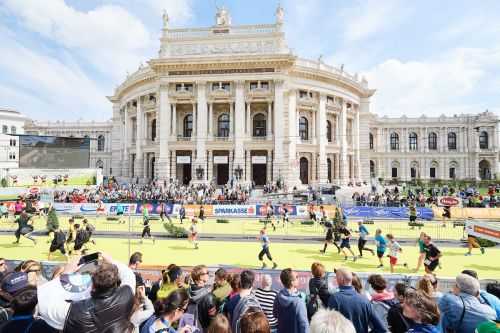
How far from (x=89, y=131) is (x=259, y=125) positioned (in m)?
53.3

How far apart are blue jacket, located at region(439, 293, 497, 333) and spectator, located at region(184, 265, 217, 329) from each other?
3460 millimetres

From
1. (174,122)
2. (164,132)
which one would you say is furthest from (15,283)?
(174,122)

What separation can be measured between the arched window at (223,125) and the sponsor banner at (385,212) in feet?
79.9

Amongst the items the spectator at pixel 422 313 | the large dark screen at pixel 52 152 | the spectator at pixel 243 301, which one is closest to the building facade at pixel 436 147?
the large dark screen at pixel 52 152

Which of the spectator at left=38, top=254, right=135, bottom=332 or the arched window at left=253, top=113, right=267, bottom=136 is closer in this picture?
the spectator at left=38, top=254, right=135, bottom=332

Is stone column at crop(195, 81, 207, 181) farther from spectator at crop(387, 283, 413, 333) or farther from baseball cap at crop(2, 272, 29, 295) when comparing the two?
spectator at crop(387, 283, 413, 333)

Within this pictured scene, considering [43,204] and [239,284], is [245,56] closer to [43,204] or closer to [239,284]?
[43,204]

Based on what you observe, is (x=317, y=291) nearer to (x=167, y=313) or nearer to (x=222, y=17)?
(x=167, y=313)

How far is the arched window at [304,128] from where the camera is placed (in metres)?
45.8

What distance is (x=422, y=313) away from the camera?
3180mm

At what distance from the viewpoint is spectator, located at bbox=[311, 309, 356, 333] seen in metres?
2.37

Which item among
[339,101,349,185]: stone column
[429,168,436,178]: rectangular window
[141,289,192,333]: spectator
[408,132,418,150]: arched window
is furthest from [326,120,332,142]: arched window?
[141,289,192,333]: spectator

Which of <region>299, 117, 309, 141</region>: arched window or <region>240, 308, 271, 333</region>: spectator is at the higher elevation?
<region>299, 117, 309, 141</region>: arched window

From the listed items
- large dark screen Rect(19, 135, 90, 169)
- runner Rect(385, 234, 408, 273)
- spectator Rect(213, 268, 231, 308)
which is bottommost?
runner Rect(385, 234, 408, 273)
